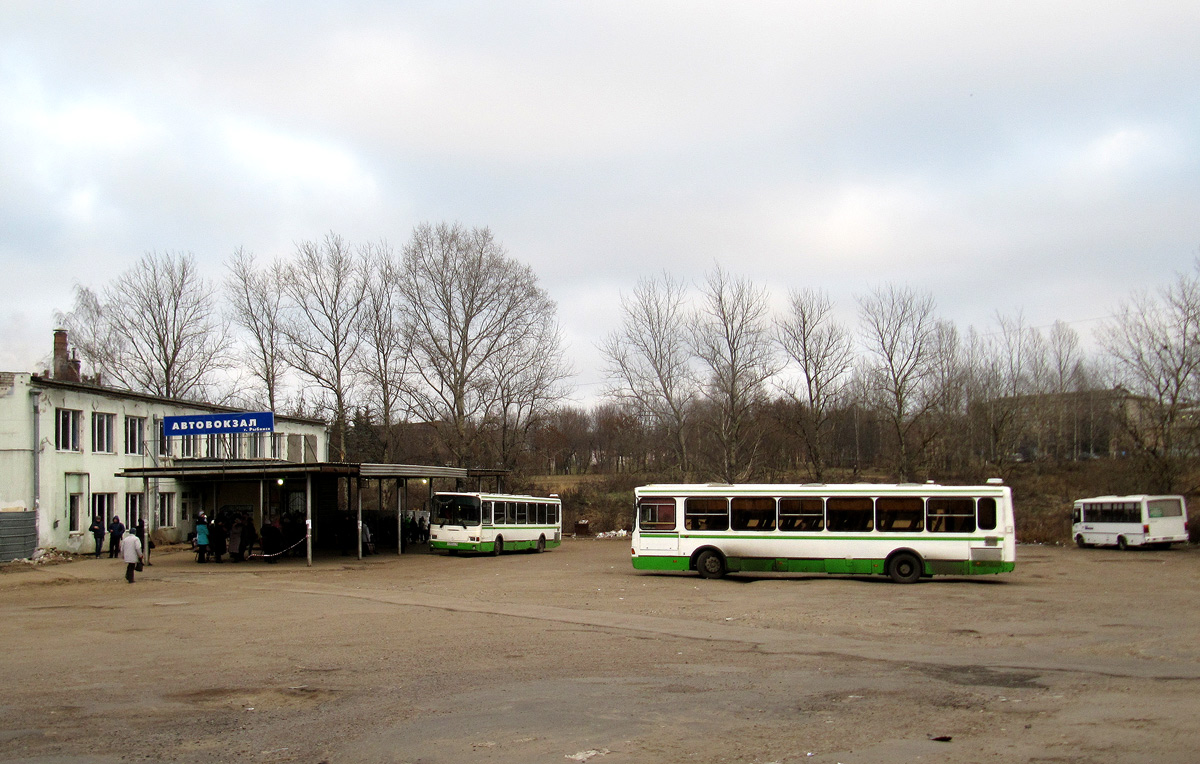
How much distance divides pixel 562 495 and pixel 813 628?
149ft

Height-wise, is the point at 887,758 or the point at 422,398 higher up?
the point at 422,398

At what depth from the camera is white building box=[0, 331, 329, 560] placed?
1204 inches

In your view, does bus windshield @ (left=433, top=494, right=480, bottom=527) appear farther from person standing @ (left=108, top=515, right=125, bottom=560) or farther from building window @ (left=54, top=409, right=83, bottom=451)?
building window @ (left=54, top=409, right=83, bottom=451)

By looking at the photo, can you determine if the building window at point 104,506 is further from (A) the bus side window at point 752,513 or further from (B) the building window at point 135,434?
(A) the bus side window at point 752,513

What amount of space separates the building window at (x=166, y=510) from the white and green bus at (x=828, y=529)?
24.9 metres

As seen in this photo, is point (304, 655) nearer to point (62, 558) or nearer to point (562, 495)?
point (62, 558)

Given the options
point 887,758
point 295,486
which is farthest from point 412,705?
point 295,486

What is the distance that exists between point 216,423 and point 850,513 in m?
26.1

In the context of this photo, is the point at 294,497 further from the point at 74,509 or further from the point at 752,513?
the point at 752,513

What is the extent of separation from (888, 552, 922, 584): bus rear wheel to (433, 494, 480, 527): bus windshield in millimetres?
17608

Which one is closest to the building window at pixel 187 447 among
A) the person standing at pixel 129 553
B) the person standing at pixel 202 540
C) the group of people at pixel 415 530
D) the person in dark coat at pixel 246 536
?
the group of people at pixel 415 530

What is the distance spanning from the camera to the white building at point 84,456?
30594 millimetres

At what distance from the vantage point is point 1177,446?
45.4 metres

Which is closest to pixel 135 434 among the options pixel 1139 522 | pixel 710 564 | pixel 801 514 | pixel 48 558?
pixel 48 558
